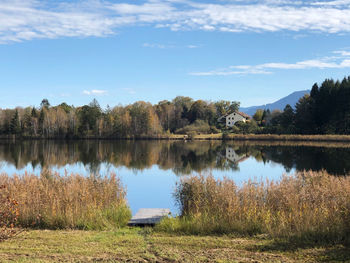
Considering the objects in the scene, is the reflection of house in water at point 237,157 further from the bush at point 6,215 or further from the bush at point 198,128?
the bush at point 198,128

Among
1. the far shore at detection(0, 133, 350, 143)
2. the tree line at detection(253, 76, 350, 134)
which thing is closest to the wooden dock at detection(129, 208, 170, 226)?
the far shore at detection(0, 133, 350, 143)

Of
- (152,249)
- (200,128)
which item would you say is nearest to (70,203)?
(152,249)

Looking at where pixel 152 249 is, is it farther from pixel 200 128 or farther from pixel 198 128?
pixel 200 128

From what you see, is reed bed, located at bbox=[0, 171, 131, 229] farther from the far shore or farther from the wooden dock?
the far shore

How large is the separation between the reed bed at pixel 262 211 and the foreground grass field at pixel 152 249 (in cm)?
59

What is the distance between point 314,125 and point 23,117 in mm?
72500

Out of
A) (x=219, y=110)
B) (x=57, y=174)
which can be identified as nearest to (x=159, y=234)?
(x=57, y=174)

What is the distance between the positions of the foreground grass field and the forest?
65832 millimetres

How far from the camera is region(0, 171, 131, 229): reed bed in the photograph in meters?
9.89

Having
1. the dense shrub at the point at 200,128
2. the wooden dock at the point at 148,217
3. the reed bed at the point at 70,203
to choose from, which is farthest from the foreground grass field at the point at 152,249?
the dense shrub at the point at 200,128

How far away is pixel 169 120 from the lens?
98.1 meters

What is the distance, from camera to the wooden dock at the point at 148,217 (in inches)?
402

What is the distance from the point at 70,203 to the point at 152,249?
14.4 feet

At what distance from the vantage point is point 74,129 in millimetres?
89000
